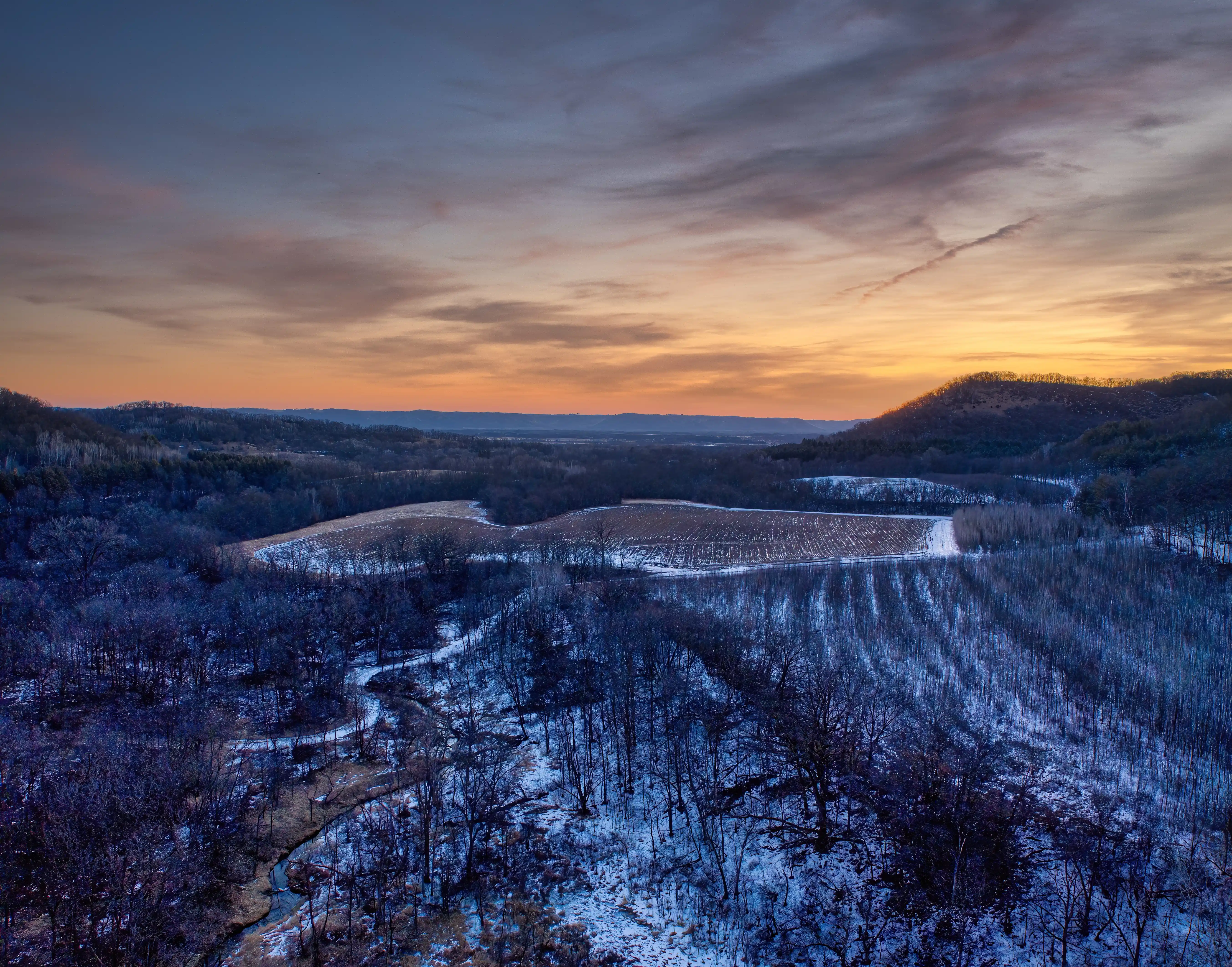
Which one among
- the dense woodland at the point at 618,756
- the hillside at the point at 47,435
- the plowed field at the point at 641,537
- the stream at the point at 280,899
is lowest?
the stream at the point at 280,899

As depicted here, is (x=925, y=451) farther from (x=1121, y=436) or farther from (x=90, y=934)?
(x=90, y=934)

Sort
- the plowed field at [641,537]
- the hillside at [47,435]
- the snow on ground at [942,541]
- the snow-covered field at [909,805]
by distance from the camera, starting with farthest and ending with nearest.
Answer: the hillside at [47,435]
the plowed field at [641,537]
the snow on ground at [942,541]
the snow-covered field at [909,805]

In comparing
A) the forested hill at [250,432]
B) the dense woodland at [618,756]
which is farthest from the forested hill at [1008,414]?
the forested hill at [250,432]

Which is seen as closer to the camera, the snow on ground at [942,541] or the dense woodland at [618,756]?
the dense woodland at [618,756]

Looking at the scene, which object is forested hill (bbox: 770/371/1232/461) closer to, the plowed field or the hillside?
the plowed field

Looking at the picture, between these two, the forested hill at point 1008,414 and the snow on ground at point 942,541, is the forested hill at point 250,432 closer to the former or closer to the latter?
the forested hill at point 1008,414

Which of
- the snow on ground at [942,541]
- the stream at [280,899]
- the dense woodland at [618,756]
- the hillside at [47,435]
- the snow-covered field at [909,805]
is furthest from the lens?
the hillside at [47,435]

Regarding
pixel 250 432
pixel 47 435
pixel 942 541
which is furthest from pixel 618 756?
pixel 250 432
